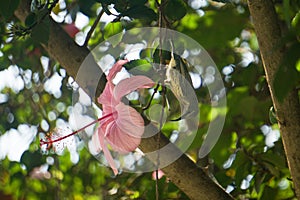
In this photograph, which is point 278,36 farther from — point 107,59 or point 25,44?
point 25,44

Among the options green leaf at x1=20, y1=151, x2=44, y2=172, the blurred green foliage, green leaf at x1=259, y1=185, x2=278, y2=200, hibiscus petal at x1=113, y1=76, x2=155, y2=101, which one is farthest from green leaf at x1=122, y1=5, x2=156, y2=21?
green leaf at x1=20, y1=151, x2=44, y2=172

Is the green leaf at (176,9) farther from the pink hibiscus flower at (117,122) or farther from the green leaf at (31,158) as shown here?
the green leaf at (31,158)

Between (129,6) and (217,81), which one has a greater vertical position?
(129,6)

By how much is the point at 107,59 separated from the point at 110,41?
0.35 feet

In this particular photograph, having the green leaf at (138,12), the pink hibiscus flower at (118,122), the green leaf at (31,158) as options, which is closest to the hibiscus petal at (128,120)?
the pink hibiscus flower at (118,122)

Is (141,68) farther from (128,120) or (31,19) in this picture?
(31,19)

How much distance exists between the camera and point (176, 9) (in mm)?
954

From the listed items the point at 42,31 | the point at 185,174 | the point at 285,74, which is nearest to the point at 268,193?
the point at 185,174

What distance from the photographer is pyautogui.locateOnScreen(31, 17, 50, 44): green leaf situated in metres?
0.99

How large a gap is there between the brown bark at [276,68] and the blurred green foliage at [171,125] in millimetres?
20

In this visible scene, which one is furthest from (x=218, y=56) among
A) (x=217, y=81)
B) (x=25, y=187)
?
(x=25, y=187)

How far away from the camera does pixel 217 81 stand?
1.15 m

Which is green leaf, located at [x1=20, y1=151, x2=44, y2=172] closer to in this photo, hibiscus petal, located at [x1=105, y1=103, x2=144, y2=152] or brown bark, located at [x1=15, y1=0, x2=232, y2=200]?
brown bark, located at [x1=15, y1=0, x2=232, y2=200]

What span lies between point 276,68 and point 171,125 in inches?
19.2
